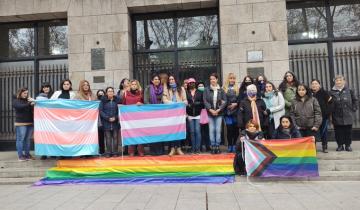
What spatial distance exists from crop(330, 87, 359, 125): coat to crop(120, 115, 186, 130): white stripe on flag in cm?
367

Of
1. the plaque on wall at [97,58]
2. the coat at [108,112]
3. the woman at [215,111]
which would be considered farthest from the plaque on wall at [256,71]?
the plaque on wall at [97,58]

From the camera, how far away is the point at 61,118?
931 cm

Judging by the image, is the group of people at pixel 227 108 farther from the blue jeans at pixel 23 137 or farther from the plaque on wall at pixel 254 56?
the plaque on wall at pixel 254 56

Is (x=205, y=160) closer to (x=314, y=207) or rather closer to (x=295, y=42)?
(x=314, y=207)

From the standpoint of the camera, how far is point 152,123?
30.6 ft

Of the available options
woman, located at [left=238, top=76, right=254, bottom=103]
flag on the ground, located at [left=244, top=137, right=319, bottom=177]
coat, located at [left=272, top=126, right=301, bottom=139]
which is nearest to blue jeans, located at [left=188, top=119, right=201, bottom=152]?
woman, located at [left=238, top=76, right=254, bottom=103]

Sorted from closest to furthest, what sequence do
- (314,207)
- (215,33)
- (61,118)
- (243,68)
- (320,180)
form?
(314,207) → (320,180) → (61,118) → (243,68) → (215,33)

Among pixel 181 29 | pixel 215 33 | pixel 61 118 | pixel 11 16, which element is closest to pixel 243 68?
pixel 215 33

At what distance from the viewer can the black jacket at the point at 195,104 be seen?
9.40 m

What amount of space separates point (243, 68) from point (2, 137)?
8.23 m

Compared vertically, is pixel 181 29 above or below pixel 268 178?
above

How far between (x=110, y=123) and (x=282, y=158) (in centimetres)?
418

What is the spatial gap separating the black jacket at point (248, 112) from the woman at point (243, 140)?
0.26 metres

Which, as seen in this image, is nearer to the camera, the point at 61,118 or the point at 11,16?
the point at 61,118
